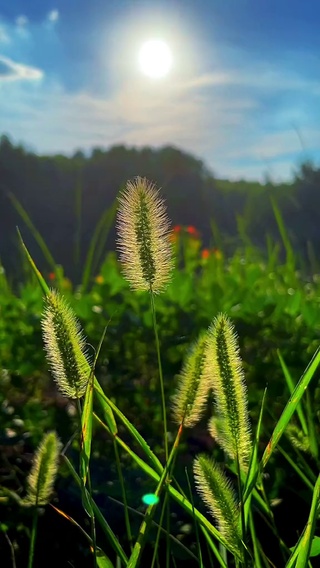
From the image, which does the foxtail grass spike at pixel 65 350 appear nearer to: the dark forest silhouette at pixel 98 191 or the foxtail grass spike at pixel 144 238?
the foxtail grass spike at pixel 144 238

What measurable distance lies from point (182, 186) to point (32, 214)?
2.04m

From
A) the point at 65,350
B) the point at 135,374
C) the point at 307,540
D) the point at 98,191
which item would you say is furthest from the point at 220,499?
the point at 98,191

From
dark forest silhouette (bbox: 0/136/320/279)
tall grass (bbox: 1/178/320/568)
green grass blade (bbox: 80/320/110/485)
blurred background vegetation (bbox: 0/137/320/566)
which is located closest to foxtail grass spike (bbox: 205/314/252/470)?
tall grass (bbox: 1/178/320/568)

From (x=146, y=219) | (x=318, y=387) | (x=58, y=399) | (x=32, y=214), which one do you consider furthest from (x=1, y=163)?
(x=146, y=219)

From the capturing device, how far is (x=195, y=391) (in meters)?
0.85

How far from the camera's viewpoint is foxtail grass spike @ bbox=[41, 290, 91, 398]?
2.49 feet

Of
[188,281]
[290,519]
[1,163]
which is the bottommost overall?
[290,519]

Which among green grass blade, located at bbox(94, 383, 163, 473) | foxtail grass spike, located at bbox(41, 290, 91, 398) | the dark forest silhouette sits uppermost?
the dark forest silhouette

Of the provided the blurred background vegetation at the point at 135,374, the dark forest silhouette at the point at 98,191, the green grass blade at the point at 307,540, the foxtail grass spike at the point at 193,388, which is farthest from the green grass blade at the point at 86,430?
the dark forest silhouette at the point at 98,191

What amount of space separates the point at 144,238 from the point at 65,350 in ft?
0.48

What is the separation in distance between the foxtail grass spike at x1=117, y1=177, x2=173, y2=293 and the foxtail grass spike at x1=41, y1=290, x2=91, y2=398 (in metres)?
0.09

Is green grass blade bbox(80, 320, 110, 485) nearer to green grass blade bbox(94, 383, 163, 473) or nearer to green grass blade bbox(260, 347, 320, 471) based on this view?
green grass blade bbox(94, 383, 163, 473)

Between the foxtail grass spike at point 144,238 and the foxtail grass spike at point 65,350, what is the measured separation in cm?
9

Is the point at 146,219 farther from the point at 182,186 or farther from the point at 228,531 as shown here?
the point at 182,186
